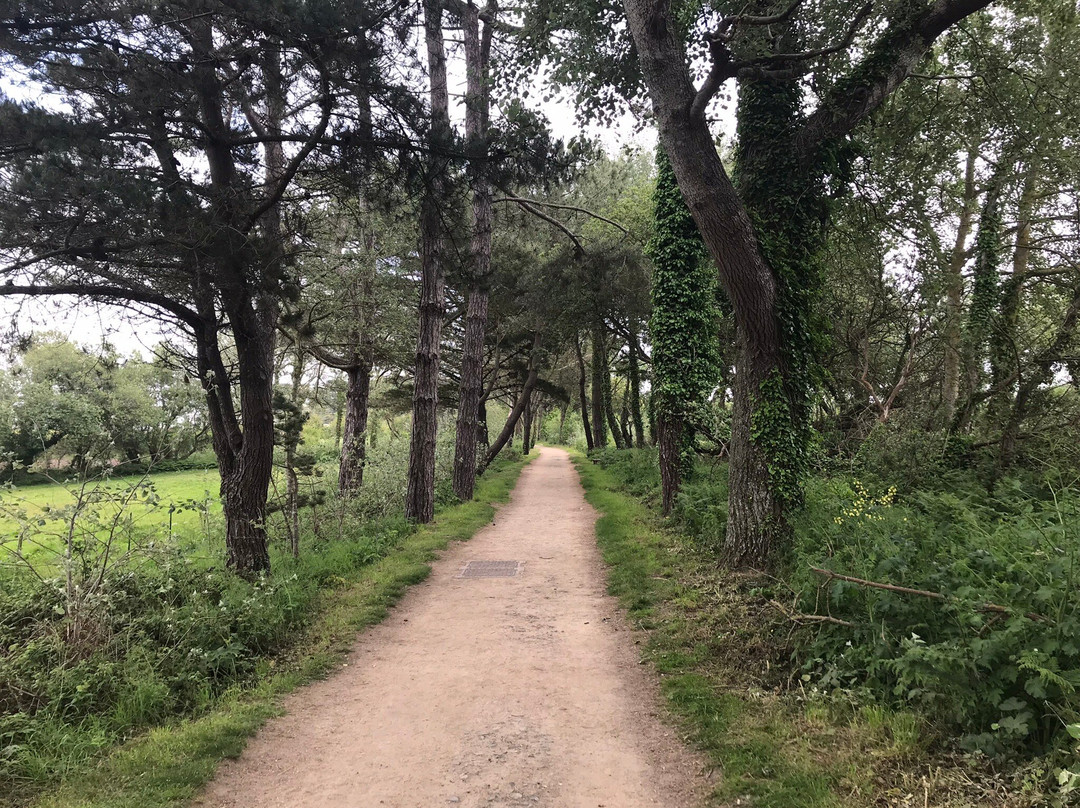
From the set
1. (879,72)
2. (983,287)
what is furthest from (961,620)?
(983,287)

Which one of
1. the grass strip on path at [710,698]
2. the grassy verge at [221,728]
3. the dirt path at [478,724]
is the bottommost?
the dirt path at [478,724]

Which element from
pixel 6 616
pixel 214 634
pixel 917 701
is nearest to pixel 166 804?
pixel 214 634

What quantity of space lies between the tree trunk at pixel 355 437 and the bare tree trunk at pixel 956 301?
34.4 feet

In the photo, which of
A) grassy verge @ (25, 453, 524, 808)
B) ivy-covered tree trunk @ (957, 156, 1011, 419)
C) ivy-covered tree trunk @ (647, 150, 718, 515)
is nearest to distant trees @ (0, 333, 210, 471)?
grassy verge @ (25, 453, 524, 808)

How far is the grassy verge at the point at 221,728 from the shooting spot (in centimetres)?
297

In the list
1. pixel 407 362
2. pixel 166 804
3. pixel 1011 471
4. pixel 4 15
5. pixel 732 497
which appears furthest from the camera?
pixel 407 362

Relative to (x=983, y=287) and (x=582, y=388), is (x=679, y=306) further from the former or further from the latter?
(x=582, y=388)

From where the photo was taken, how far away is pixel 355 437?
12.1m

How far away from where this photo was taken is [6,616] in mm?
A: 4500

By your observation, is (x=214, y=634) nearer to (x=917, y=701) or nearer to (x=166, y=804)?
(x=166, y=804)

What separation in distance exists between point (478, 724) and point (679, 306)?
8.05 metres

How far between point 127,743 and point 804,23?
910 centimetres

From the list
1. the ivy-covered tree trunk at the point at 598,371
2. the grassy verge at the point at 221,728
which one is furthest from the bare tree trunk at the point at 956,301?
the ivy-covered tree trunk at the point at 598,371

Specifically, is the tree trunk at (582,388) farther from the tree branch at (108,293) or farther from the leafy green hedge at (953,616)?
the leafy green hedge at (953,616)
